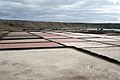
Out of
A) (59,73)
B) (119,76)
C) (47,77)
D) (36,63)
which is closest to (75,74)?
(59,73)

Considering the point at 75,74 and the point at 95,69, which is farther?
the point at 95,69

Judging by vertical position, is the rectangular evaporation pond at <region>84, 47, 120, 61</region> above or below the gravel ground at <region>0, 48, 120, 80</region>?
below

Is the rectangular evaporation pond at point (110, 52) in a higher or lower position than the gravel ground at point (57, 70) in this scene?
lower

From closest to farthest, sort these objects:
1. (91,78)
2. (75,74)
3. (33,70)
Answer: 1. (91,78)
2. (75,74)
3. (33,70)

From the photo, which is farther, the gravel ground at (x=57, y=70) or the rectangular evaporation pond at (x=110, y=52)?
the rectangular evaporation pond at (x=110, y=52)

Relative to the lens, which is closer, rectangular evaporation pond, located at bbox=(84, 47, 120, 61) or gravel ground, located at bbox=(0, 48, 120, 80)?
gravel ground, located at bbox=(0, 48, 120, 80)

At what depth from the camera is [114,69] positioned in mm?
5020

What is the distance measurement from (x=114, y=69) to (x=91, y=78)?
104 cm

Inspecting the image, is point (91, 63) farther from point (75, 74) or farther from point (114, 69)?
point (75, 74)

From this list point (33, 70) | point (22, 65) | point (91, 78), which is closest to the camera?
point (91, 78)

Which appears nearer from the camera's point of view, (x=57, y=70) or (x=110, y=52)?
(x=57, y=70)

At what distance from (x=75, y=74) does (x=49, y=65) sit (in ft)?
3.63

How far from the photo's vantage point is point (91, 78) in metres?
4.26

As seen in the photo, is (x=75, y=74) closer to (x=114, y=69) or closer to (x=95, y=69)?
(x=95, y=69)
